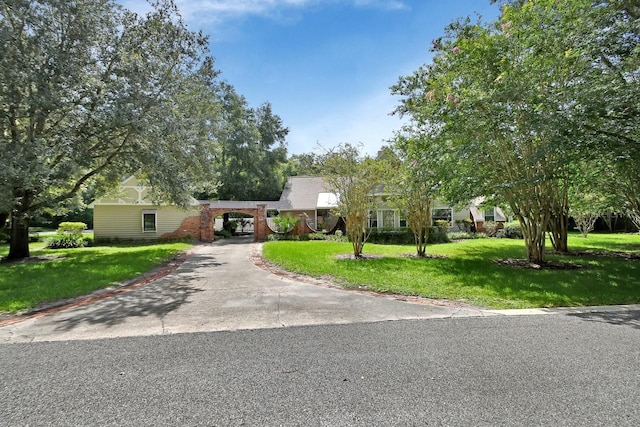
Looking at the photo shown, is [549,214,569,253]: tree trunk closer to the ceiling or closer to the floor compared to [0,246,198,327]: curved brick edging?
closer to the ceiling

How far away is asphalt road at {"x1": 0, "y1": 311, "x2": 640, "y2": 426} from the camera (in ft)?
9.18

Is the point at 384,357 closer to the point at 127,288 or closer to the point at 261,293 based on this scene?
the point at 261,293

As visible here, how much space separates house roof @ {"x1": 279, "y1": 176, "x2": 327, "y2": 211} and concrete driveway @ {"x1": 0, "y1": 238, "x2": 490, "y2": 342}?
1717cm

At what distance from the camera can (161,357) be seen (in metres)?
4.01

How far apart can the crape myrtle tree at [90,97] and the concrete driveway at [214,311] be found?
5746mm

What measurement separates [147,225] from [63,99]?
13.5 m

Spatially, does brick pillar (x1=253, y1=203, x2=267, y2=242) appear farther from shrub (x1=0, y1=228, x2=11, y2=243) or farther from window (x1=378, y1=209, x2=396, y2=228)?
shrub (x1=0, y1=228, x2=11, y2=243)

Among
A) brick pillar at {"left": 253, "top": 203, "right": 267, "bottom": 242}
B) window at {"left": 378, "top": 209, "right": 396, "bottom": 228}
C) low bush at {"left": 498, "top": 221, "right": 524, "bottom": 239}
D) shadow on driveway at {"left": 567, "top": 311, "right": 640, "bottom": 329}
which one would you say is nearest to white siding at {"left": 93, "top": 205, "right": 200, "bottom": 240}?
brick pillar at {"left": 253, "top": 203, "right": 267, "bottom": 242}

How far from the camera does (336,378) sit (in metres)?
3.44

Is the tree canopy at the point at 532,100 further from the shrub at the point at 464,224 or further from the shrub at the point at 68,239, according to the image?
the shrub at the point at 68,239

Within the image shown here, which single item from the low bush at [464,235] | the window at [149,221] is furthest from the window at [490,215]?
the window at [149,221]

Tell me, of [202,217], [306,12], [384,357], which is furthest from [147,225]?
[384,357]

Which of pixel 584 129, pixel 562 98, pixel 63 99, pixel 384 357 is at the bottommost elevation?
pixel 384 357

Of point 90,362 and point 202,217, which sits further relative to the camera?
point 202,217
